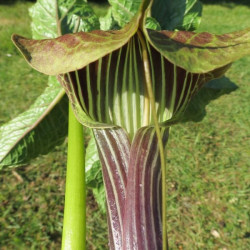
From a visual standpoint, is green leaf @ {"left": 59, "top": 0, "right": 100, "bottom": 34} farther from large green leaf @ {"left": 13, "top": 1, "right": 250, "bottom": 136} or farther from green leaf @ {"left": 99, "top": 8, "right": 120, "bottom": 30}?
large green leaf @ {"left": 13, "top": 1, "right": 250, "bottom": 136}

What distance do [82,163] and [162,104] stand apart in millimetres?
208

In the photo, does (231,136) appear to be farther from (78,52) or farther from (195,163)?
(78,52)

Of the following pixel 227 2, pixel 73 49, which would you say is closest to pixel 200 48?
pixel 73 49

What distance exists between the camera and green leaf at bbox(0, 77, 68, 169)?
3.14 ft

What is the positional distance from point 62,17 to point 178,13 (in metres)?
0.30

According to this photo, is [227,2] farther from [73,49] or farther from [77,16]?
[73,49]

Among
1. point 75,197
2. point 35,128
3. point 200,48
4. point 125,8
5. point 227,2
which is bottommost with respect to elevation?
point 75,197

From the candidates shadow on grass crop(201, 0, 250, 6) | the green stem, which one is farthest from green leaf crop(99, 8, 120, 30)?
shadow on grass crop(201, 0, 250, 6)

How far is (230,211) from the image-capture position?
204 cm

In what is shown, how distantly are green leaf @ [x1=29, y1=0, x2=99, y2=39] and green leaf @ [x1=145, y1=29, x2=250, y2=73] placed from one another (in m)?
0.46

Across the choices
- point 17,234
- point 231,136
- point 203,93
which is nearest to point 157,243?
point 203,93

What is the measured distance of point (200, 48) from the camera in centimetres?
46

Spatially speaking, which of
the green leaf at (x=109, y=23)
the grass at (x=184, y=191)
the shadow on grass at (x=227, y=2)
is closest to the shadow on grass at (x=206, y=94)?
the green leaf at (x=109, y=23)

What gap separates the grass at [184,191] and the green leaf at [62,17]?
1183 millimetres
